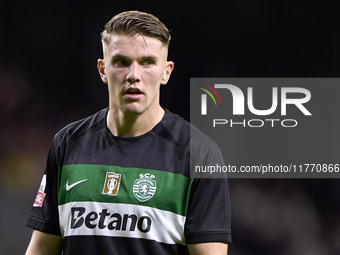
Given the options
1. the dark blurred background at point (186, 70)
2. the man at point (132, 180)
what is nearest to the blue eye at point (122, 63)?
the man at point (132, 180)

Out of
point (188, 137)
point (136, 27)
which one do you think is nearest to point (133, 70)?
point (136, 27)

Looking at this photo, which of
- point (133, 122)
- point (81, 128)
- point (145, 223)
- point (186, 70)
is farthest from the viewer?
point (186, 70)

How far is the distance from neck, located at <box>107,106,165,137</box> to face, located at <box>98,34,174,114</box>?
0.05m

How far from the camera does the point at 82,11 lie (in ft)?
13.2

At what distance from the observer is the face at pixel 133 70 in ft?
6.95

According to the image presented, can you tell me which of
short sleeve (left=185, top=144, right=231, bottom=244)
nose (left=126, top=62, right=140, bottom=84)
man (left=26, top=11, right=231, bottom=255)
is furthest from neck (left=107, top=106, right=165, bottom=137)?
short sleeve (left=185, top=144, right=231, bottom=244)

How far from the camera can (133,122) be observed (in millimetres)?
2217

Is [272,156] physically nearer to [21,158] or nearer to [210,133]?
[210,133]

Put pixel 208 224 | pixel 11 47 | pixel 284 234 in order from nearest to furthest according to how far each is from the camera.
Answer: pixel 208 224, pixel 284 234, pixel 11 47

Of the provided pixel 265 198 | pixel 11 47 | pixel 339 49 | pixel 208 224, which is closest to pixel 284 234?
pixel 265 198

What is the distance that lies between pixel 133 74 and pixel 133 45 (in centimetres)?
11

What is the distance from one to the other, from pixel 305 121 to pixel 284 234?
31.0 inches

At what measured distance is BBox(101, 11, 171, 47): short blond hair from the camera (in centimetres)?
214

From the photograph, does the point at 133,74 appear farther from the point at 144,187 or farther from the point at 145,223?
the point at 145,223
